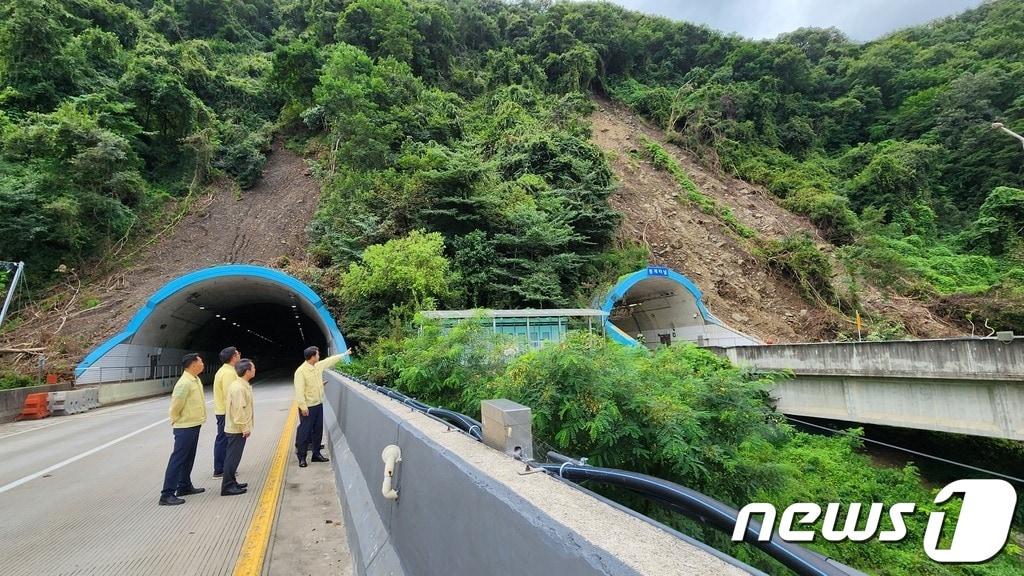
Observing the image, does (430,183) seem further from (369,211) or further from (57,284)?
(57,284)

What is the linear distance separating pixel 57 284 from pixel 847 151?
63536 millimetres

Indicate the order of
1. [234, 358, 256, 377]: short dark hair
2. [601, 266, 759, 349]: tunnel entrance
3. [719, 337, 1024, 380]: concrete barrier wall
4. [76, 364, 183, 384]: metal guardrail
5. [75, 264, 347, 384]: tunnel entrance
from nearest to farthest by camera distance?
[234, 358, 256, 377]: short dark hair
[719, 337, 1024, 380]: concrete barrier wall
[76, 364, 183, 384]: metal guardrail
[75, 264, 347, 384]: tunnel entrance
[601, 266, 759, 349]: tunnel entrance

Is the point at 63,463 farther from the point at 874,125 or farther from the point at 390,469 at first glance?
the point at 874,125

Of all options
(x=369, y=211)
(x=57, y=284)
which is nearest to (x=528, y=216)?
(x=369, y=211)

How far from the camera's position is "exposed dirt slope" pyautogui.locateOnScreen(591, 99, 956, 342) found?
27875 millimetres

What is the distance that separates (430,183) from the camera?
2458cm

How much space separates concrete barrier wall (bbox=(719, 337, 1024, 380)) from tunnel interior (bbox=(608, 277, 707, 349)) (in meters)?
9.34

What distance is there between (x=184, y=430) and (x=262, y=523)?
170 centimetres

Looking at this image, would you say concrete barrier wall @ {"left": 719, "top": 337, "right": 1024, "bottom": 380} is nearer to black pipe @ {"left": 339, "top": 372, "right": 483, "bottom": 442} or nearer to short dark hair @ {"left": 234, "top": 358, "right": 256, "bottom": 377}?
black pipe @ {"left": 339, "top": 372, "right": 483, "bottom": 442}

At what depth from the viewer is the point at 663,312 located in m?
28.7

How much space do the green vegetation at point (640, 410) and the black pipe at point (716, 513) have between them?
1833mm

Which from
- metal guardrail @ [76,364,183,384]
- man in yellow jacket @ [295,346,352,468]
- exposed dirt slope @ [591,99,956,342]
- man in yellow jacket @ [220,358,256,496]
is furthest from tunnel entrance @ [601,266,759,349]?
metal guardrail @ [76,364,183,384]

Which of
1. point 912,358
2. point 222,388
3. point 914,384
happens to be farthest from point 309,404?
point 914,384

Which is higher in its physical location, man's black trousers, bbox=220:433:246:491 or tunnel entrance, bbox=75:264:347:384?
tunnel entrance, bbox=75:264:347:384
